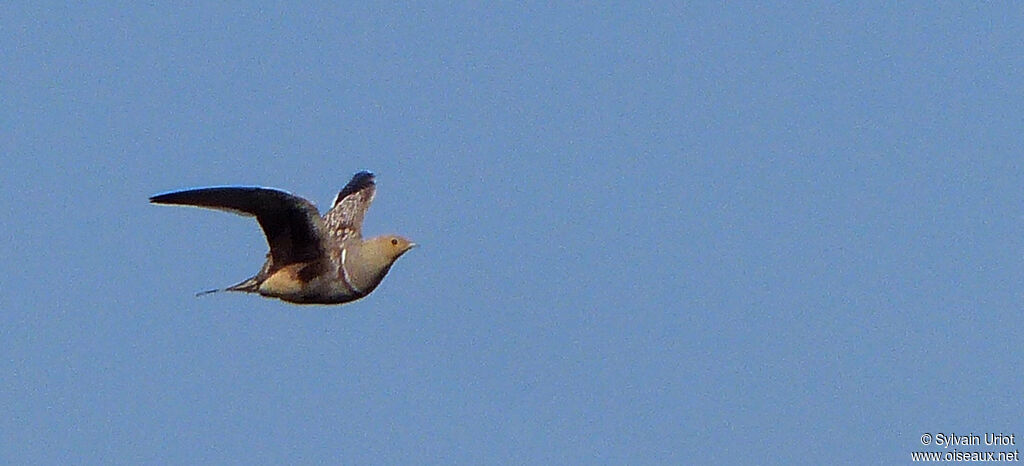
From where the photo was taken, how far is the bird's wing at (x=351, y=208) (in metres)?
22.7

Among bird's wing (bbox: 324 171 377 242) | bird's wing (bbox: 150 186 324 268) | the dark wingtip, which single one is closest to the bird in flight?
bird's wing (bbox: 150 186 324 268)

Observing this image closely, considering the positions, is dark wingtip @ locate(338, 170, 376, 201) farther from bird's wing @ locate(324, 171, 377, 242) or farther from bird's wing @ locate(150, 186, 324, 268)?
bird's wing @ locate(150, 186, 324, 268)

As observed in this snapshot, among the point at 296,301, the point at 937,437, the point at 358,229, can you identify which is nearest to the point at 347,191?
the point at 358,229

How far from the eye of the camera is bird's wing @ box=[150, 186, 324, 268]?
19.7 meters

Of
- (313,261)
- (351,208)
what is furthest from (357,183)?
(313,261)

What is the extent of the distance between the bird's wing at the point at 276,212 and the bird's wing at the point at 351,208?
101 cm

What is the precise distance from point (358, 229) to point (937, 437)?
26.7 feet

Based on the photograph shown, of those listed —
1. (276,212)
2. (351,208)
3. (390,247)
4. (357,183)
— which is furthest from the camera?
(357,183)

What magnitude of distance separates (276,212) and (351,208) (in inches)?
127

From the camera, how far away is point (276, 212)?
808 inches

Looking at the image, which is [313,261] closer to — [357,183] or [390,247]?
[390,247]

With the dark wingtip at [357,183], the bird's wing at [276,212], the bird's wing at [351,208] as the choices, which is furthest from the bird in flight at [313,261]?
the dark wingtip at [357,183]

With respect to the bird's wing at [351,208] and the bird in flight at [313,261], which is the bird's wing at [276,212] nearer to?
the bird in flight at [313,261]

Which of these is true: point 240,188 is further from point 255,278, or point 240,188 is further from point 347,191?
point 347,191
